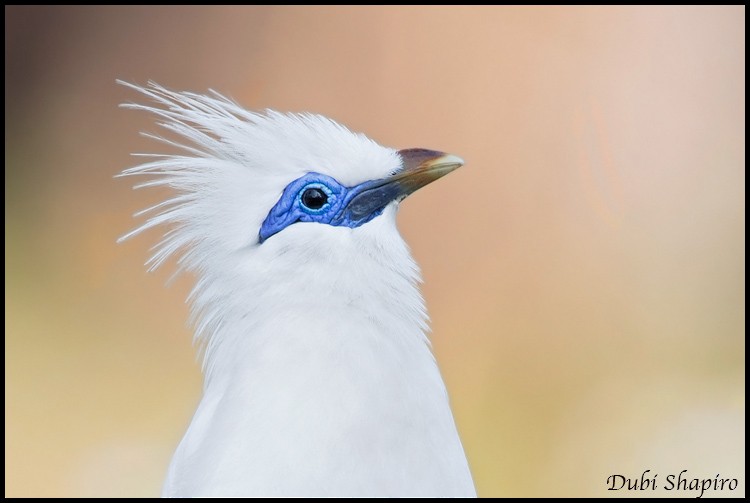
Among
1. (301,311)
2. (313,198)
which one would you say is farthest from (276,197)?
(301,311)

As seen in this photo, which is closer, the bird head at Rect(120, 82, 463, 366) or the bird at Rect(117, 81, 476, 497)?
the bird at Rect(117, 81, 476, 497)

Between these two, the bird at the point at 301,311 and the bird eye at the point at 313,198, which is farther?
the bird eye at the point at 313,198

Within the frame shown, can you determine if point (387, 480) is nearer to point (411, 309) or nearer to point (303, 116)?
point (411, 309)

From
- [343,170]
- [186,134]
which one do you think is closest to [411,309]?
[343,170]

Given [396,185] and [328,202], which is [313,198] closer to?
[328,202]

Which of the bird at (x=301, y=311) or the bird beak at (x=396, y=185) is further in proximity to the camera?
the bird beak at (x=396, y=185)

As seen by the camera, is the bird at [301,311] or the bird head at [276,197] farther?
the bird head at [276,197]
